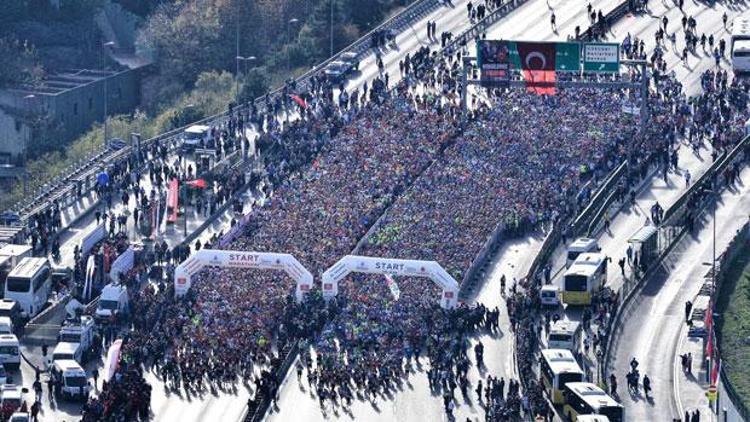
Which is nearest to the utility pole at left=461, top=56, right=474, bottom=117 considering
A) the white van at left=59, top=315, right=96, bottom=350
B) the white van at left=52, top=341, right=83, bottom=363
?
the white van at left=59, top=315, right=96, bottom=350

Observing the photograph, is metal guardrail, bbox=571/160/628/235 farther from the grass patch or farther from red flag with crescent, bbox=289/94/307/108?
red flag with crescent, bbox=289/94/307/108

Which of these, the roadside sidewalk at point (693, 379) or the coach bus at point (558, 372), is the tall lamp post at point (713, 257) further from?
the coach bus at point (558, 372)

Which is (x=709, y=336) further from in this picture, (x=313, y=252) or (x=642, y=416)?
(x=313, y=252)

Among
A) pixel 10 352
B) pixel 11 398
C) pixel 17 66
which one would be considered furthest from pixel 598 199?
pixel 17 66

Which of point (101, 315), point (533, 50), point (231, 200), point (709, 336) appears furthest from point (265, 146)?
point (709, 336)

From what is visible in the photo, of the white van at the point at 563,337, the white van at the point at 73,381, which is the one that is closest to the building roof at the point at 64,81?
the white van at the point at 73,381
